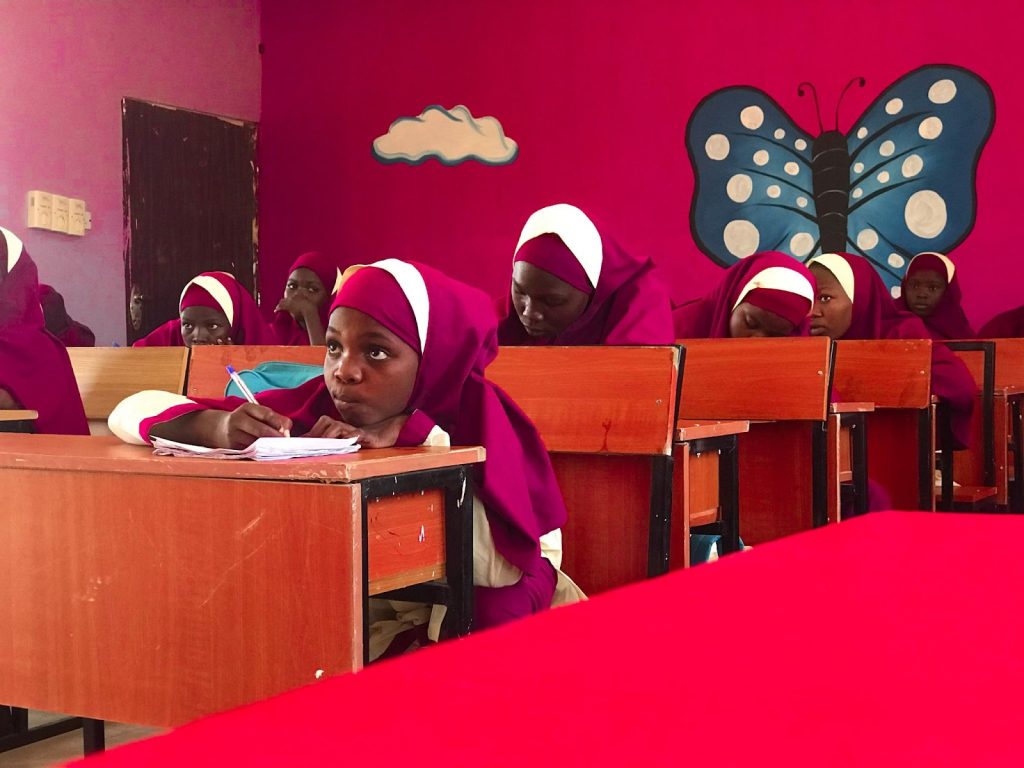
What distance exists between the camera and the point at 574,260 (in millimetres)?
3354

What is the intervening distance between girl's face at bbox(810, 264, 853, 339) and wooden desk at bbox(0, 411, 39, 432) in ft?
11.1

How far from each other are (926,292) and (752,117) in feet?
4.54

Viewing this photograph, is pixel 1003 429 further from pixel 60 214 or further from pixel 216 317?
pixel 60 214

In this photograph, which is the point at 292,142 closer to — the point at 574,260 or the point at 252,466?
the point at 574,260

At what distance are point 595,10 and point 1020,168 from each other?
8.34 feet

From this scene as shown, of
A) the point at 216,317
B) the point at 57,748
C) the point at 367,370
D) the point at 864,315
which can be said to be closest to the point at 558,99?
the point at 864,315

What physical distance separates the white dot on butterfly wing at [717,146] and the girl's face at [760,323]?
2576 millimetres

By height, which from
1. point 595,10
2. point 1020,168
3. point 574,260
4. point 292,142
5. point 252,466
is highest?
point 595,10

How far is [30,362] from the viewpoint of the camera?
3.54 metres

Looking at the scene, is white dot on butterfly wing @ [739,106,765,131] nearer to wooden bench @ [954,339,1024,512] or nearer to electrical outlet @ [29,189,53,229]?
wooden bench @ [954,339,1024,512]

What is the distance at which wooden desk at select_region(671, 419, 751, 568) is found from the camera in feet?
8.23

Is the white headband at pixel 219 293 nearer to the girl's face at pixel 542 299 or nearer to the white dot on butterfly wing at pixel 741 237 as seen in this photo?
the girl's face at pixel 542 299

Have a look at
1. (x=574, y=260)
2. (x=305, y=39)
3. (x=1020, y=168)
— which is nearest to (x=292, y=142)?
(x=305, y=39)

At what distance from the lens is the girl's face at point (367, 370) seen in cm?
196
